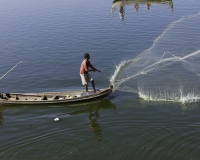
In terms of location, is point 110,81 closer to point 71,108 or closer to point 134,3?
point 71,108

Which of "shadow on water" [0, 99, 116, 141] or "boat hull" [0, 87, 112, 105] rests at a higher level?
"boat hull" [0, 87, 112, 105]

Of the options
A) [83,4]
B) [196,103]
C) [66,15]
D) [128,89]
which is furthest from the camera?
[83,4]

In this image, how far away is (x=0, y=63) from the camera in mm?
18234

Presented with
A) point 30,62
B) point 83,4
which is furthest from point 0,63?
point 83,4

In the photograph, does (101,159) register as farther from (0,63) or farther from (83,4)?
→ (83,4)

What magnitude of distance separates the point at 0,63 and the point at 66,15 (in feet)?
36.4

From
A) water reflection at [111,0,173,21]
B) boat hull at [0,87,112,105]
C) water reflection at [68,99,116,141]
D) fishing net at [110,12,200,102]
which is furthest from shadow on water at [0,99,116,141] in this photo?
water reflection at [111,0,173,21]

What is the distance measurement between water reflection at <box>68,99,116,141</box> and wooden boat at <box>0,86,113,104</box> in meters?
0.31

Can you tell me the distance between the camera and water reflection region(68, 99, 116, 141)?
11.3 meters

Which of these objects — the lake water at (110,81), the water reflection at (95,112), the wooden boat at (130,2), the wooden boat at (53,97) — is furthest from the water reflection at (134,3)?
the water reflection at (95,112)

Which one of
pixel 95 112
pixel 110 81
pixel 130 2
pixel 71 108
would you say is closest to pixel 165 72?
pixel 110 81

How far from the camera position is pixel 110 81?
599 inches

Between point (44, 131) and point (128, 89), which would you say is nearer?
point (44, 131)

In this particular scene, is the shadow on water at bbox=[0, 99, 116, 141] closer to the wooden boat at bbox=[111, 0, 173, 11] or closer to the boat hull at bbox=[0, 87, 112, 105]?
the boat hull at bbox=[0, 87, 112, 105]
